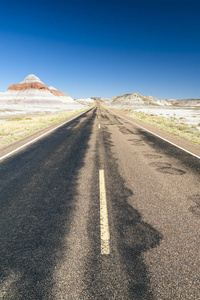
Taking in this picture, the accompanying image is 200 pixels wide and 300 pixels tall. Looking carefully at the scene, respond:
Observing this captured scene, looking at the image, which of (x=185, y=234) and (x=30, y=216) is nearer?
(x=185, y=234)

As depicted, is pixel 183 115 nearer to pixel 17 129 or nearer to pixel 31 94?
pixel 17 129

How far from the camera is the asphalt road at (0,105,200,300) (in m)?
2.02

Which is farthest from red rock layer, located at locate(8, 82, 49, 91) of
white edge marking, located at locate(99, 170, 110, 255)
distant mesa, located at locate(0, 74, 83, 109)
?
white edge marking, located at locate(99, 170, 110, 255)

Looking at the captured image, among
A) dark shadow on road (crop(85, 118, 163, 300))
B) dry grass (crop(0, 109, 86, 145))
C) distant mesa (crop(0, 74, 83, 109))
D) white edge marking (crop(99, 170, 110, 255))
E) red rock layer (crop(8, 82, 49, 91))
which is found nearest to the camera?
dark shadow on road (crop(85, 118, 163, 300))

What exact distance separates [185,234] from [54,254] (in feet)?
7.09

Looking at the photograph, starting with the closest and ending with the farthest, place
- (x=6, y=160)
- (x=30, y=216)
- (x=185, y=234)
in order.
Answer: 1. (x=185, y=234)
2. (x=30, y=216)
3. (x=6, y=160)

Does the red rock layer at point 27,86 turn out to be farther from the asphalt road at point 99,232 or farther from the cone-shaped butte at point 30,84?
the asphalt road at point 99,232

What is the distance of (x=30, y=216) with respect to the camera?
326 cm

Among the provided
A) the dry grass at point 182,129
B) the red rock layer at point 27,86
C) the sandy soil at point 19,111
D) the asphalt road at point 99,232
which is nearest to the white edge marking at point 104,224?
the asphalt road at point 99,232

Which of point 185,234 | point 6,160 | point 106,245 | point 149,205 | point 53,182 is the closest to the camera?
point 106,245

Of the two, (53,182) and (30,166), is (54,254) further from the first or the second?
(30,166)

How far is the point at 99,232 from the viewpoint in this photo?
2801 mm

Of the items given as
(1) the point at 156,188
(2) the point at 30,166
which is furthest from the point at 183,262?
(2) the point at 30,166

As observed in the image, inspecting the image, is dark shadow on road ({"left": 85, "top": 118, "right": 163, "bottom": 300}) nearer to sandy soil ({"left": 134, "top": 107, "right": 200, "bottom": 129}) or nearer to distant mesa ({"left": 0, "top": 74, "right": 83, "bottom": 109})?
sandy soil ({"left": 134, "top": 107, "right": 200, "bottom": 129})
